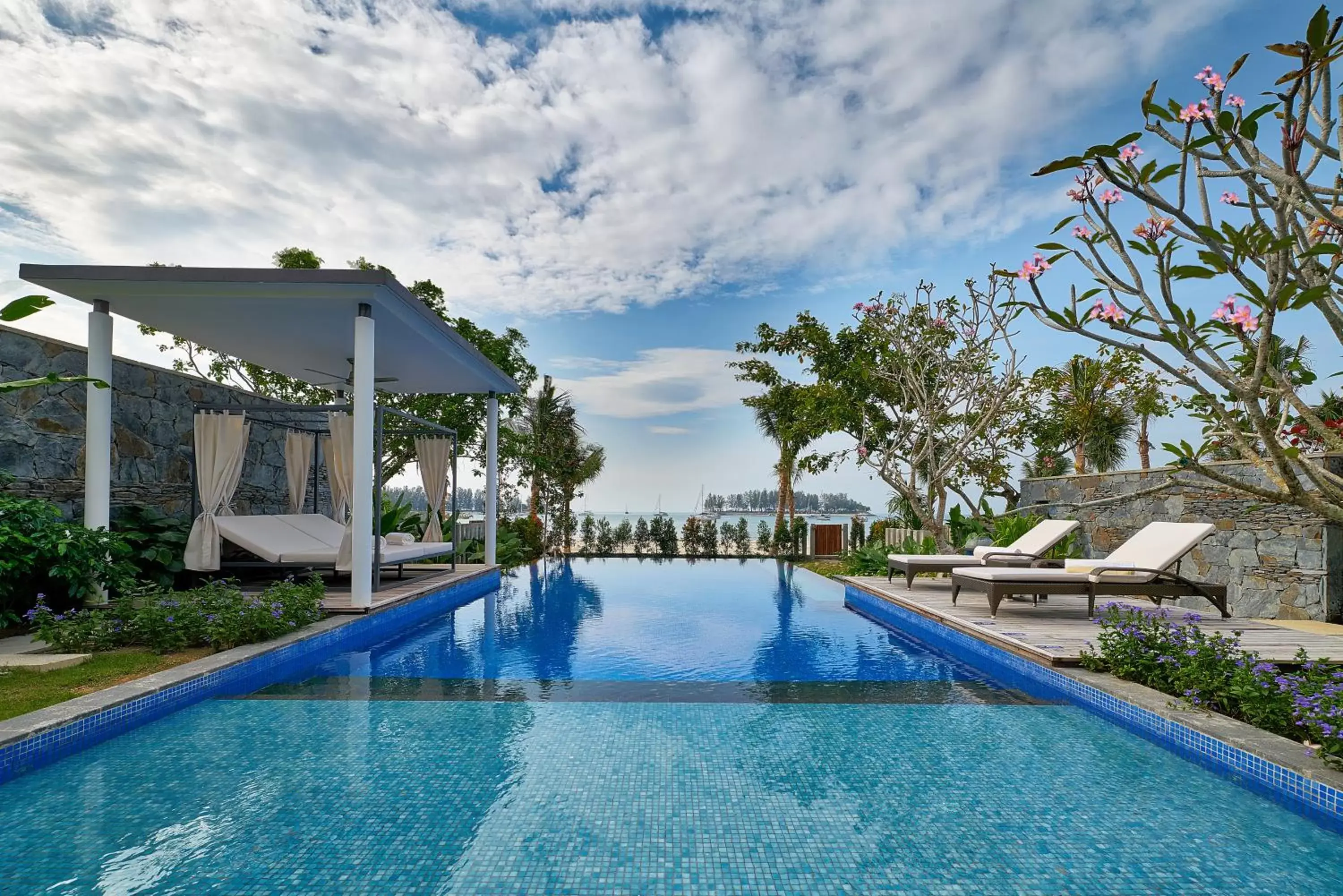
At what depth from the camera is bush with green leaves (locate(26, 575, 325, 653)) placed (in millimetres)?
5289

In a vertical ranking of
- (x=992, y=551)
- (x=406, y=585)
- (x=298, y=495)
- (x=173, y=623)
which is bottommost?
(x=406, y=585)

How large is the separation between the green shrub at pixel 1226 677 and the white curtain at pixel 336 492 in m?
8.81

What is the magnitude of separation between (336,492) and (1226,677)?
392 inches

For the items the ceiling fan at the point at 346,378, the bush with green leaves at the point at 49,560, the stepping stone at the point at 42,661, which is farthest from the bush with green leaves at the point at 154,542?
the ceiling fan at the point at 346,378

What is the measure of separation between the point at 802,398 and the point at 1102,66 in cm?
722

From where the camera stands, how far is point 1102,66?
9.10m

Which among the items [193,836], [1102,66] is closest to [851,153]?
[1102,66]

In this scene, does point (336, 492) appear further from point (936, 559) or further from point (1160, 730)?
point (1160, 730)

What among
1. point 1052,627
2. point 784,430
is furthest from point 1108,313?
point 784,430

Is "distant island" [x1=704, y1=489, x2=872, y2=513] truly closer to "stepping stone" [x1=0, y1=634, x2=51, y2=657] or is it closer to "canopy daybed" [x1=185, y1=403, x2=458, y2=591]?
"canopy daybed" [x1=185, y1=403, x2=458, y2=591]

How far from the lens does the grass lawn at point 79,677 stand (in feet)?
13.0

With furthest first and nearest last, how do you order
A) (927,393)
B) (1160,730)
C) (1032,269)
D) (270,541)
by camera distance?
(927,393) → (270,541) → (1160,730) → (1032,269)

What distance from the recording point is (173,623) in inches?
209

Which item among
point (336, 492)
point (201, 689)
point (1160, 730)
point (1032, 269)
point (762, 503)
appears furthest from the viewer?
point (762, 503)
